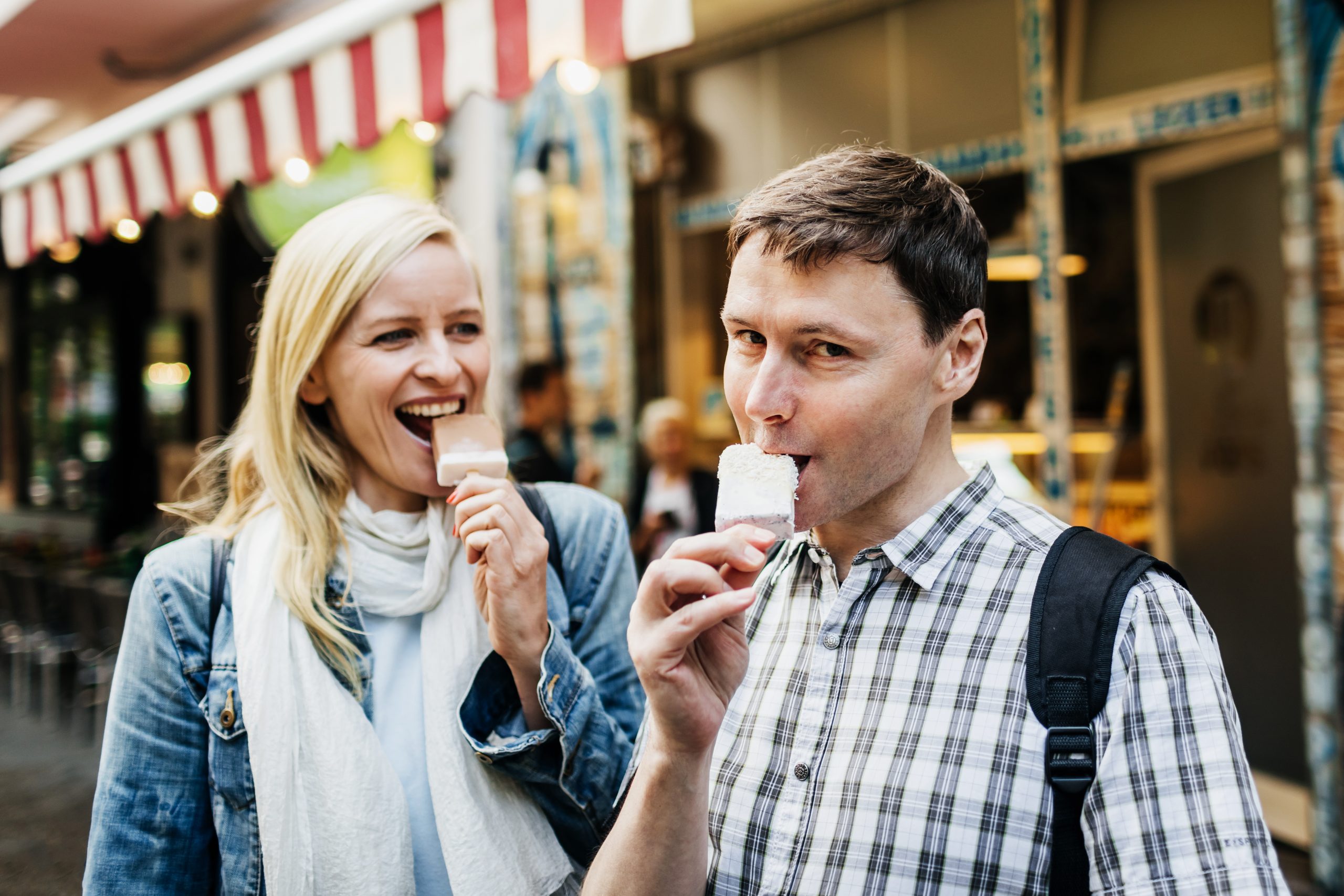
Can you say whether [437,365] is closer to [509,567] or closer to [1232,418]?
[509,567]

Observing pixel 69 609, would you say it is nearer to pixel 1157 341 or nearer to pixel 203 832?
pixel 203 832

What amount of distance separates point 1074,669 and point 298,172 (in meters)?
6.05

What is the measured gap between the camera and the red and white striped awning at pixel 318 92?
3.69m

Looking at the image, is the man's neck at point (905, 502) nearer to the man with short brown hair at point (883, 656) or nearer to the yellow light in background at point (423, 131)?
the man with short brown hair at point (883, 656)

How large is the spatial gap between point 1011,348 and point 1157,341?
827 millimetres

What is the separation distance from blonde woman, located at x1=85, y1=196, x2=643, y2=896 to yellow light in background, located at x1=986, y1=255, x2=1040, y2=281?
14.1 feet

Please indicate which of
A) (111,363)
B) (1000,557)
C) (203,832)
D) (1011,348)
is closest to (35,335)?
(111,363)

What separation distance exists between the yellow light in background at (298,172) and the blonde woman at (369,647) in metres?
4.42

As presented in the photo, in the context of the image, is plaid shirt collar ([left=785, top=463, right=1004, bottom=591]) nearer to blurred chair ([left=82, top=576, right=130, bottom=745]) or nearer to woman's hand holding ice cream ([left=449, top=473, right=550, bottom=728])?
woman's hand holding ice cream ([left=449, top=473, right=550, bottom=728])

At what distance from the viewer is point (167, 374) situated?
39.2 ft

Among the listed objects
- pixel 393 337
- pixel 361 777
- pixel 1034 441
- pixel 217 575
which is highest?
pixel 393 337

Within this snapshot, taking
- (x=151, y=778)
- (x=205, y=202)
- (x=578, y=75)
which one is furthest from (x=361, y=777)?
(x=205, y=202)

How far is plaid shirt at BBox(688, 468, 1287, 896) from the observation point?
→ 1231 mm

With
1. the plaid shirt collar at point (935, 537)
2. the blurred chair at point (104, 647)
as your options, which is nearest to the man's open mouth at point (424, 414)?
the plaid shirt collar at point (935, 537)
